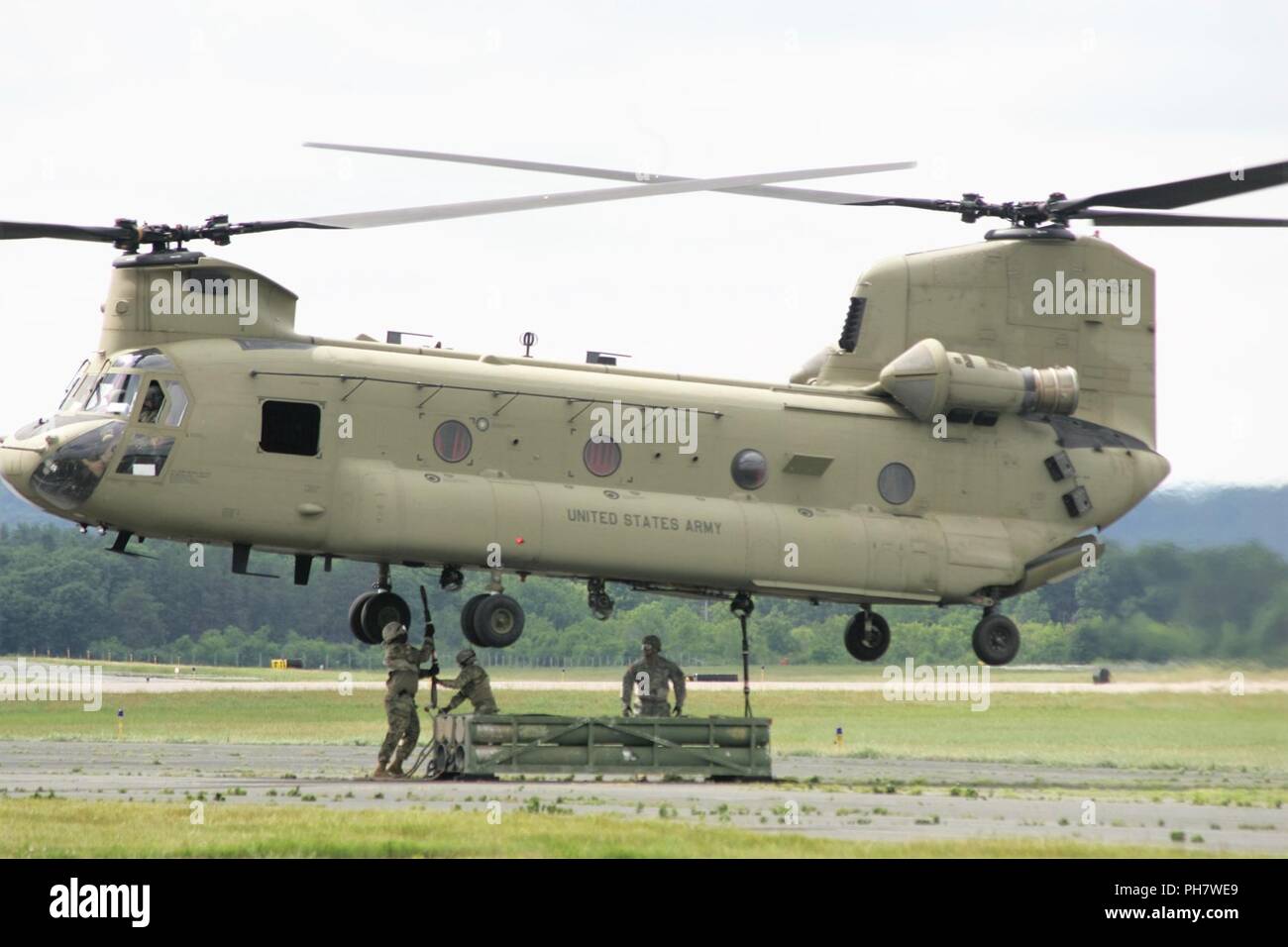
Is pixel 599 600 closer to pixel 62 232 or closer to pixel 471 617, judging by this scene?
pixel 471 617

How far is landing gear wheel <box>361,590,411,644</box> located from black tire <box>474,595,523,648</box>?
1509mm

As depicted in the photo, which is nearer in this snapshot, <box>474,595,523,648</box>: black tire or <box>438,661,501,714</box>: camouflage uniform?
<box>438,661,501,714</box>: camouflage uniform

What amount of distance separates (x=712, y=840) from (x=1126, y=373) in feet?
49.4

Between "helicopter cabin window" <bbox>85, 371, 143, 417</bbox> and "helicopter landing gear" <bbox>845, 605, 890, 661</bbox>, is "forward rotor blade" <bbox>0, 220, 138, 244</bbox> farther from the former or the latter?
"helicopter landing gear" <bbox>845, 605, 890, 661</bbox>

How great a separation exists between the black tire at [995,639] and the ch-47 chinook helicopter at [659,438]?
53 millimetres

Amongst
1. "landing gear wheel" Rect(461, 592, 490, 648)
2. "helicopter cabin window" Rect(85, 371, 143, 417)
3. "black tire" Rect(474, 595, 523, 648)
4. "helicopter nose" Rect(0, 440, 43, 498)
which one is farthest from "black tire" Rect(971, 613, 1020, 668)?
"helicopter nose" Rect(0, 440, 43, 498)

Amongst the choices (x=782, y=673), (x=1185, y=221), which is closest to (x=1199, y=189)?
(x=1185, y=221)

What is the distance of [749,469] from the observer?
26.9m

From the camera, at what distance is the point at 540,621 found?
182ft

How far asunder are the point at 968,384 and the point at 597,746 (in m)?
7.80

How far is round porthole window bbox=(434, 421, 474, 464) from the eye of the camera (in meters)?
25.2

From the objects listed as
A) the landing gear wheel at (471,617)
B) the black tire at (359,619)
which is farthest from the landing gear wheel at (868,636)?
the black tire at (359,619)
